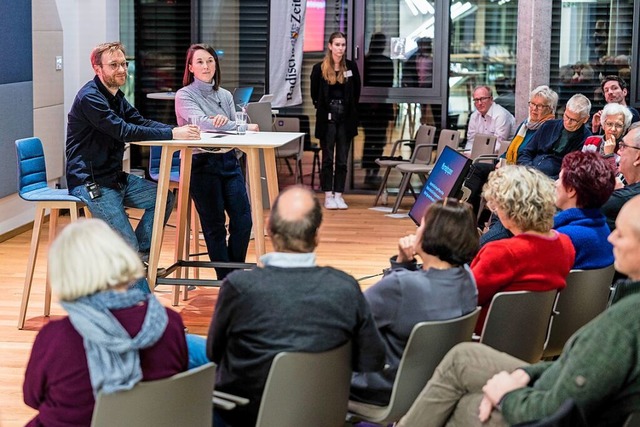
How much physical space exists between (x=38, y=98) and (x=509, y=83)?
4802mm

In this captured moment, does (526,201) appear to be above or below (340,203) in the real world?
above

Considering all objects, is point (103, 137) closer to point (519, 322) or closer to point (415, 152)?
point (519, 322)

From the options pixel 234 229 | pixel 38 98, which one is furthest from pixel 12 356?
pixel 38 98

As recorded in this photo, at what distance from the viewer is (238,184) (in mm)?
5941

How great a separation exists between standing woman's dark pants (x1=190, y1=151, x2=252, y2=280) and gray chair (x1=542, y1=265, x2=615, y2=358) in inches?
94.8

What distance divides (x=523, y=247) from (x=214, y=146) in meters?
1.98

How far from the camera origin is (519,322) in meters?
3.59

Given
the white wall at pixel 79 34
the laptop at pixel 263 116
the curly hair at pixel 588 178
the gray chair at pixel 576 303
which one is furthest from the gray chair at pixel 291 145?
the gray chair at pixel 576 303

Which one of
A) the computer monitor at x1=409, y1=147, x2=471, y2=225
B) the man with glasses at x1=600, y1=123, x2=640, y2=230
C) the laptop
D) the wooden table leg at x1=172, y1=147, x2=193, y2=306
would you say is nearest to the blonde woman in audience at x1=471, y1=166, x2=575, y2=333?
the man with glasses at x1=600, y1=123, x2=640, y2=230

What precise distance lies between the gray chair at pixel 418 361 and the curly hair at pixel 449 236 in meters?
0.20

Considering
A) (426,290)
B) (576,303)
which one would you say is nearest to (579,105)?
(576,303)

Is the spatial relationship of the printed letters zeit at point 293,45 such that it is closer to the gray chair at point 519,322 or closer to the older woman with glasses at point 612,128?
the older woman with glasses at point 612,128

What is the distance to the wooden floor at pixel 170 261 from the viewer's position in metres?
4.88

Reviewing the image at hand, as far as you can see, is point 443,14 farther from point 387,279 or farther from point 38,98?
point 387,279
